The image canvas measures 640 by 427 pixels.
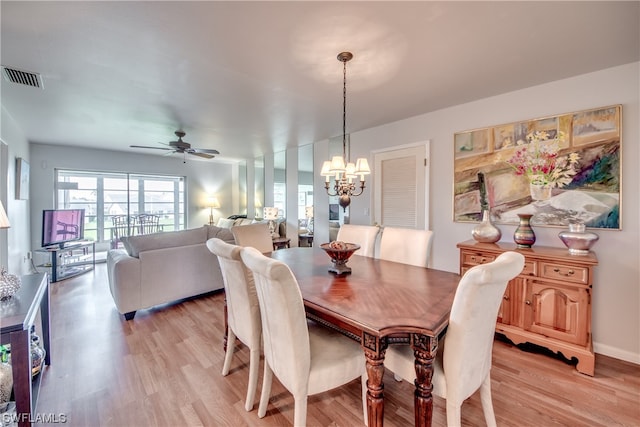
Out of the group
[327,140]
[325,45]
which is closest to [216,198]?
[327,140]

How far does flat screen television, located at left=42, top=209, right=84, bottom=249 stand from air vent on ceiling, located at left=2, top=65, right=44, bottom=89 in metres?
2.87

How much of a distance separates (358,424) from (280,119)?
3325mm

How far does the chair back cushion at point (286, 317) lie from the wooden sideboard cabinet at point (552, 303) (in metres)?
1.96

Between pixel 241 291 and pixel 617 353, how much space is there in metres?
3.07

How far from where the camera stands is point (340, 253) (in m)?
1.91

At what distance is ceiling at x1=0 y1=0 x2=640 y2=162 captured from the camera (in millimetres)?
1567

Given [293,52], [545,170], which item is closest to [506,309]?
[545,170]

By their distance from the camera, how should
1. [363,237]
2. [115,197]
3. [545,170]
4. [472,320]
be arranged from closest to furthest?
[472,320] → [545,170] → [363,237] → [115,197]

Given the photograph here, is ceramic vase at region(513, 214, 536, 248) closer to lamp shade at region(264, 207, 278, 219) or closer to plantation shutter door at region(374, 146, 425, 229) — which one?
plantation shutter door at region(374, 146, 425, 229)

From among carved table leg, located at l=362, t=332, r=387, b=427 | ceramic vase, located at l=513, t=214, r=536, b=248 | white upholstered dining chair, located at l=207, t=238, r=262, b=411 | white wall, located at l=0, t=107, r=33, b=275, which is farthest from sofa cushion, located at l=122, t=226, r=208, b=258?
ceramic vase, located at l=513, t=214, r=536, b=248

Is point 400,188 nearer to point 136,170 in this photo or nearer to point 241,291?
point 241,291

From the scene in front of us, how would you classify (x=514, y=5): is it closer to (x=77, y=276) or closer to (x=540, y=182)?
(x=540, y=182)

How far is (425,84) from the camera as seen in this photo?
99.2 inches

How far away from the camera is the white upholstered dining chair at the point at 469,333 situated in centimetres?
111
